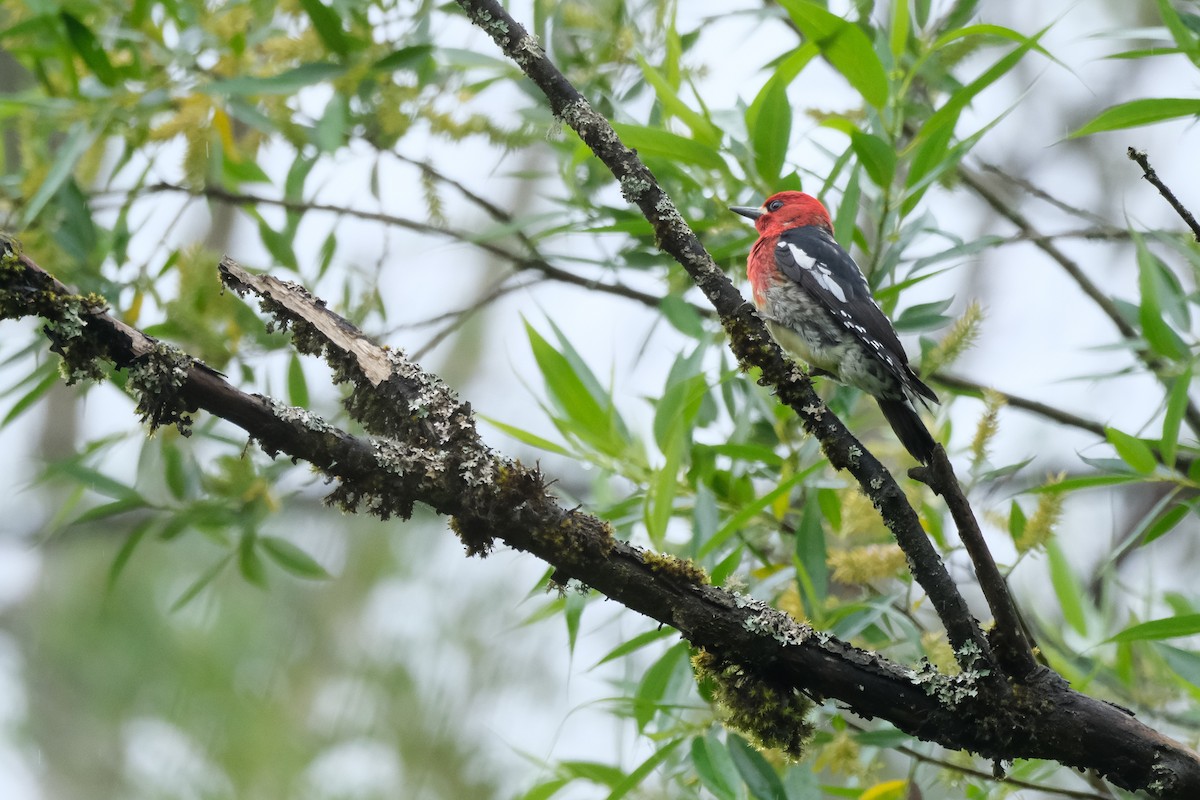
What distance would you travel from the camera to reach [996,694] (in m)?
1.73

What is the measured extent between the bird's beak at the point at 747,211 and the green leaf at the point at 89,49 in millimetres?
1857

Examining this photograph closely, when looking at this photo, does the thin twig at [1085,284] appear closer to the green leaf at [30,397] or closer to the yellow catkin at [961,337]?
the yellow catkin at [961,337]

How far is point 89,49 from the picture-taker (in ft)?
10.4

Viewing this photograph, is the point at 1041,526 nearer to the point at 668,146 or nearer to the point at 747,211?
the point at 668,146

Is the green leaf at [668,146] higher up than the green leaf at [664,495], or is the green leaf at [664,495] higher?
the green leaf at [668,146]

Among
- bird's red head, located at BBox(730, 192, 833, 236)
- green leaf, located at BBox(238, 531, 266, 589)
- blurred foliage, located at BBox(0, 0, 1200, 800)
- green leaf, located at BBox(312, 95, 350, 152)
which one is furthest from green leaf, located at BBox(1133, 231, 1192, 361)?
green leaf, located at BBox(238, 531, 266, 589)

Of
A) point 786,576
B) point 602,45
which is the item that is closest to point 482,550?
point 786,576

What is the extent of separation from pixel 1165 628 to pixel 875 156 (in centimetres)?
118

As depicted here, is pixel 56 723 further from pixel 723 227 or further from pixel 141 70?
pixel 723 227

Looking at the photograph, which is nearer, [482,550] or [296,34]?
[482,550]

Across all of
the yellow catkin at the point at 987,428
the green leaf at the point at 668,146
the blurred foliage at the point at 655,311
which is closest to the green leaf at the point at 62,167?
the blurred foliage at the point at 655,311

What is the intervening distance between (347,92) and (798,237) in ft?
4.73

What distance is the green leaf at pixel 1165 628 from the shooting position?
204cm

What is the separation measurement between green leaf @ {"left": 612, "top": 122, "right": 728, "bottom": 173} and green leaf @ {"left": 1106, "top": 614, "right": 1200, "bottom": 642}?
1406 mm
